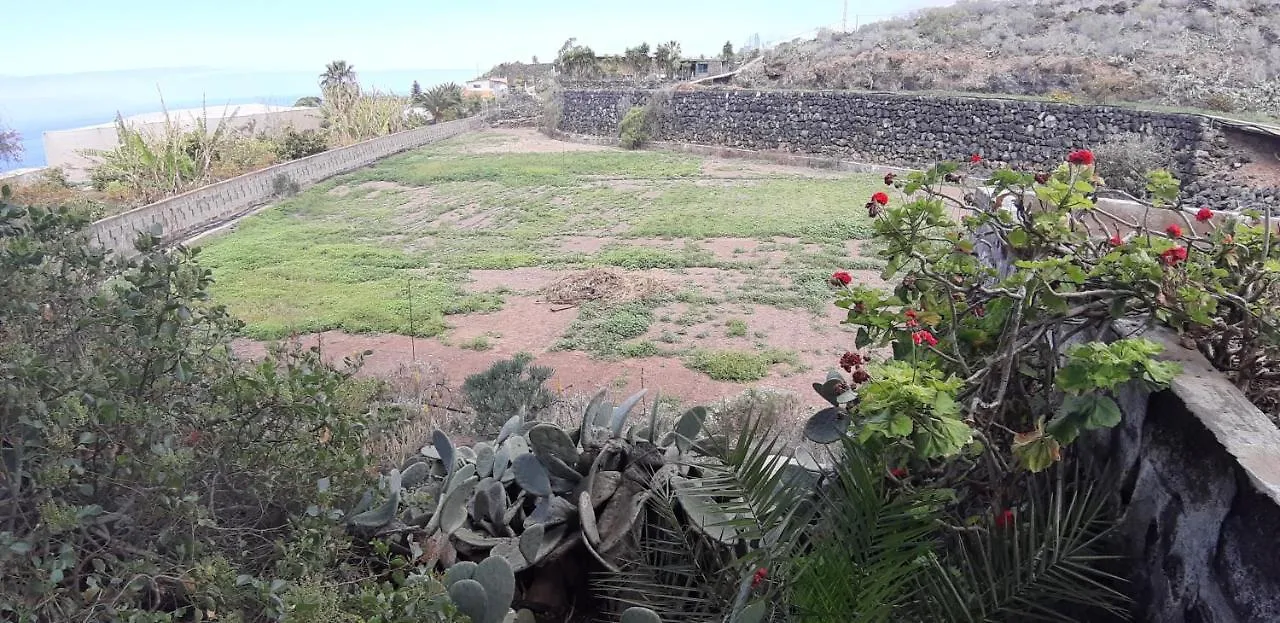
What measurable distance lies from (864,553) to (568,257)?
26.3 ft

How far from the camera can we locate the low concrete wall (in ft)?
32.5

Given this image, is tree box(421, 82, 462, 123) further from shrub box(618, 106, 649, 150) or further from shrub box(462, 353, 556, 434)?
shrub box(462, 353, 556, 434)

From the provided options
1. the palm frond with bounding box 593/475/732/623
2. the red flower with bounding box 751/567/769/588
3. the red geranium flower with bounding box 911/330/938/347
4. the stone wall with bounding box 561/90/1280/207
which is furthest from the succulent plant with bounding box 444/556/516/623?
the stone wall with bounding box 561/90/1280/207

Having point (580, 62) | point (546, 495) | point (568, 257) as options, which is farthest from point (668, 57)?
point (546, 495)

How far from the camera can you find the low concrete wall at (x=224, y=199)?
991cm

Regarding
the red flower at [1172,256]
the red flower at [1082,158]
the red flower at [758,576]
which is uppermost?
the red flower at [1082,158]

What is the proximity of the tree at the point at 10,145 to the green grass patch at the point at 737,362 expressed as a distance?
794 inches

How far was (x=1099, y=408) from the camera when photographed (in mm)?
1686

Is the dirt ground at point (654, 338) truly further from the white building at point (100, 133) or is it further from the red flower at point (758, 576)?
the white building at point (100, 133)

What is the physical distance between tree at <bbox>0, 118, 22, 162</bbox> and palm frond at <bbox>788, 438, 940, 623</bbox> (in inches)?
906

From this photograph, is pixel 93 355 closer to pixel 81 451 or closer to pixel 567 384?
pixel 81 451

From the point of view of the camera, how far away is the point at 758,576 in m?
1.89

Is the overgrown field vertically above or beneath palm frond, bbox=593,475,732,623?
beneath

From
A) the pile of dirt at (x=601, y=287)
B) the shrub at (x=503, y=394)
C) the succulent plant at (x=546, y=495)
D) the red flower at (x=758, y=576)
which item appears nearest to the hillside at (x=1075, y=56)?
the pile of dirt at (x=601, y=287)
